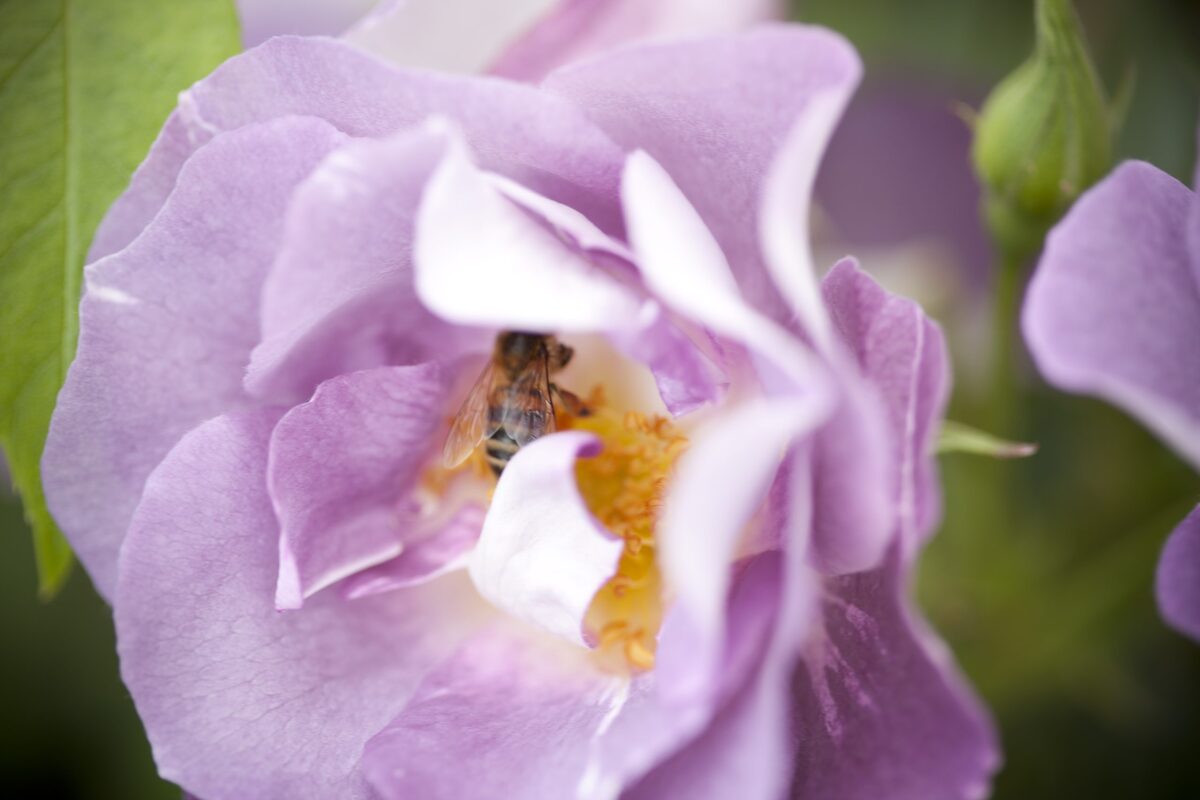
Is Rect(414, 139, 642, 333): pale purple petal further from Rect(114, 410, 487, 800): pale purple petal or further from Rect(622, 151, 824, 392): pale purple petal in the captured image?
Rect(114, 410, 487, 800): pale purple petal

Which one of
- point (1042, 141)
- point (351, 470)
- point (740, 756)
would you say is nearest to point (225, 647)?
point (351, 470)

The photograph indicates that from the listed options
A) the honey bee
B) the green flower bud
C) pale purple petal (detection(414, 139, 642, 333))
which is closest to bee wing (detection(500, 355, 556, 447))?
the honey bee

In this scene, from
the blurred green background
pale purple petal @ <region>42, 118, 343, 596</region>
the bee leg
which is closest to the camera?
pale purple petal @ <region>42, 118, 343, 596</region>

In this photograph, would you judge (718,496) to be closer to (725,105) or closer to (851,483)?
(851,483)

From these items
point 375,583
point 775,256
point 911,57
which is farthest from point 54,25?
point 911,57

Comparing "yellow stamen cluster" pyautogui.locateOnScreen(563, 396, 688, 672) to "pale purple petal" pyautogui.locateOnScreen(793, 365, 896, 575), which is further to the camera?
"yellow stamen cluster" pyautogui.locateOnScreen(563, 396, 688, 672)
